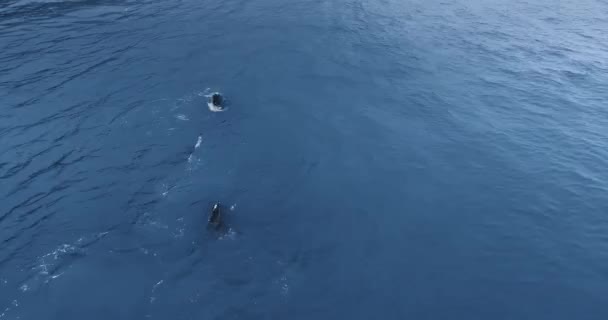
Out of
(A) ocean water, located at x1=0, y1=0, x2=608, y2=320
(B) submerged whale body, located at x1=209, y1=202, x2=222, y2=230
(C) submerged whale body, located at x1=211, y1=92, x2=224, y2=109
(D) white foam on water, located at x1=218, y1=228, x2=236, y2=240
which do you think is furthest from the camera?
(C) submerged whale body, located at x1=211, y1=92, x2=224, y2=109

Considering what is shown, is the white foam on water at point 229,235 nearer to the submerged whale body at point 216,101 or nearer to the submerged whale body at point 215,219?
the submerged whale body at point 215,219

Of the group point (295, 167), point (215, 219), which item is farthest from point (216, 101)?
point (215, 219)

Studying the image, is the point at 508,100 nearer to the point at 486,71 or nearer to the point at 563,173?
the point at 486,71

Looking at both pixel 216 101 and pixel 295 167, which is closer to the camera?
pixel 295 167

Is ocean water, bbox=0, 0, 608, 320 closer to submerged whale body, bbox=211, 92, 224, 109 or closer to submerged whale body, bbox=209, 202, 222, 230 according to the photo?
submerged whale body, bbox=209, 202, 222, 230

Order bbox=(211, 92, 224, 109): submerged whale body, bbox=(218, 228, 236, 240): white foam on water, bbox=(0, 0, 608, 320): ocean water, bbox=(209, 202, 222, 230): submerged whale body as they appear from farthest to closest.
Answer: bbox=(211, 92, 224, 109): submerged whale body < bbox=(209, 202, 222, 230): submerged whale body < bbox=(218, 228, 236, 240): white foam on water < bbox=(0, 0, 608, 320): ocean water

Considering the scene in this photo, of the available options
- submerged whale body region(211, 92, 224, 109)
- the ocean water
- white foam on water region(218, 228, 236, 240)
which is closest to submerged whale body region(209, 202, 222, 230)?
the ocean water

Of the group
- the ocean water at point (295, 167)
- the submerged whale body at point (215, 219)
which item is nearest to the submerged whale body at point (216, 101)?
the ocean water at point (295, 167)

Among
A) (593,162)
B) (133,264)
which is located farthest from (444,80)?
(133,264)

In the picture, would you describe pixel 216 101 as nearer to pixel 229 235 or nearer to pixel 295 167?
pixel 295 167
